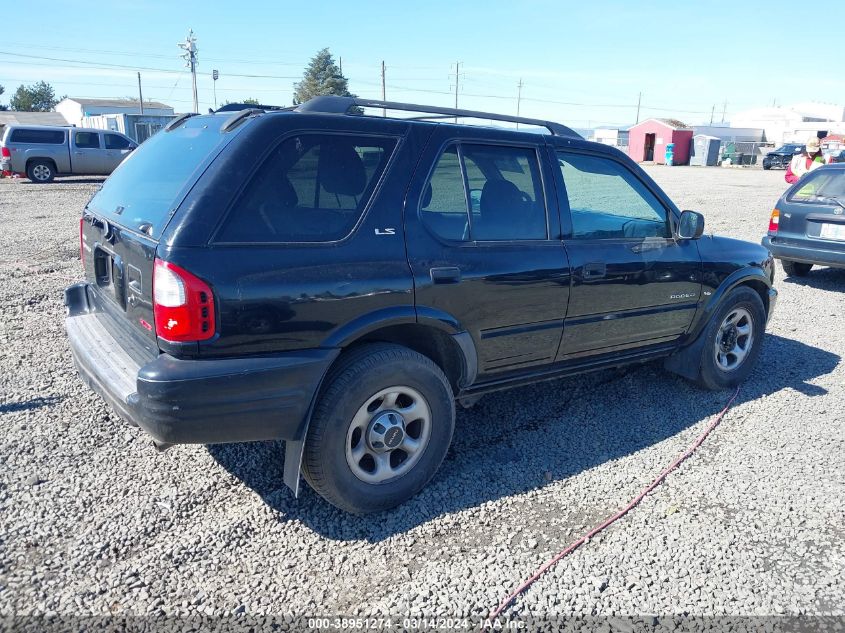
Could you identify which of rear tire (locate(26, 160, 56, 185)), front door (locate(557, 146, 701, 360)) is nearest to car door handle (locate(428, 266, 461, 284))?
front door (locate(557, 146, 701, 360))

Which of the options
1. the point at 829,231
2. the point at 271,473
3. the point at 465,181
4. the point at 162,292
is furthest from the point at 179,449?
the point at 829,231

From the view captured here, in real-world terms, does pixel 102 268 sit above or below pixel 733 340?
above

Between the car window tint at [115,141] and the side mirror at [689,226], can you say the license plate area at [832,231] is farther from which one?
the car window tint at [115,141]

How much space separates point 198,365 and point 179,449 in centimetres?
136

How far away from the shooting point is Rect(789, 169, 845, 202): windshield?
→ 26.3ft

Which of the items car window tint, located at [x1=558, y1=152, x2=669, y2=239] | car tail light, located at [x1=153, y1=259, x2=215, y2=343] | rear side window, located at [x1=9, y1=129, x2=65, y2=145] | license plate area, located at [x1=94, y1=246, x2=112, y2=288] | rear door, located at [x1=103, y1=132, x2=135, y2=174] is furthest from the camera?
rear door, located at [x1=103, y1=132, x2=135, y2=174]

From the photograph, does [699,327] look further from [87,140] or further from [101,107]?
[101,107]

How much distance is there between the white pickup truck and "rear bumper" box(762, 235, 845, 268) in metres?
18.8

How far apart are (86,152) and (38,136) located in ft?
4.62

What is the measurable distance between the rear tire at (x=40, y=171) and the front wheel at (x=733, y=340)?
874 inches

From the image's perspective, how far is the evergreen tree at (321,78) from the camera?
243ft

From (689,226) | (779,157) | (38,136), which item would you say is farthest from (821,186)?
(779,157)

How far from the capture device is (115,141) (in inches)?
848

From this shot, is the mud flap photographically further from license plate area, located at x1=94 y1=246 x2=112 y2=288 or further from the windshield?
the windshield
